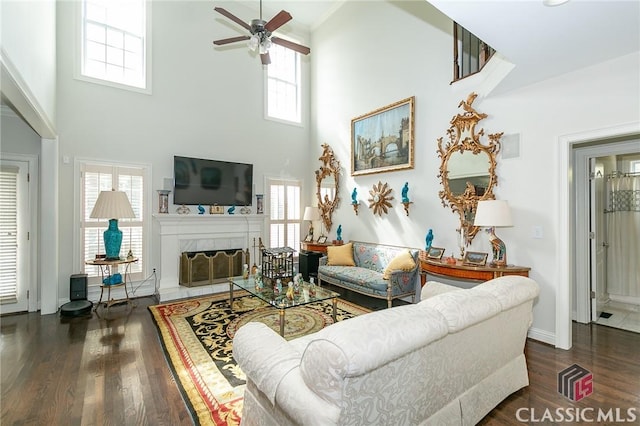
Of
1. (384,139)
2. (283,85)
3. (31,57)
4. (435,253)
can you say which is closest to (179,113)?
(283,85)

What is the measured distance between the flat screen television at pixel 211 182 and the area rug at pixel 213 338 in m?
1.77

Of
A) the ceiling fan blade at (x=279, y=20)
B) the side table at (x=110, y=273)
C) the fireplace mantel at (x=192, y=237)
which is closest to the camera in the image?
the ceiling fan blade at (x=279, y=20)

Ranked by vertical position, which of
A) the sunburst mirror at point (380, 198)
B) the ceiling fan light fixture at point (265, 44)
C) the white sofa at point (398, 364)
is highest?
the ceiling fan light fixture at point (265, 44)

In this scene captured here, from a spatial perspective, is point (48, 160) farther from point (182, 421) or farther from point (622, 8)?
point (622, 8)

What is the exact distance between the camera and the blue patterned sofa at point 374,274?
4258 millimetres

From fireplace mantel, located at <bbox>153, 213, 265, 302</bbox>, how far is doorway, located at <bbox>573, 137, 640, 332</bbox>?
5047 mm

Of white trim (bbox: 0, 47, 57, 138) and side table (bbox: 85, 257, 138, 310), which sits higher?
white trim (bbox: 0, 47, 57, 138)

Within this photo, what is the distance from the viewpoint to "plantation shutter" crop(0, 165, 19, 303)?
415cm

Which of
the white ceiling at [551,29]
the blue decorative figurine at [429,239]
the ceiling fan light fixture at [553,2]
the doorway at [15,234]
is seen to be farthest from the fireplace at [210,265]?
the ceiling fan light fixture at [553,2]

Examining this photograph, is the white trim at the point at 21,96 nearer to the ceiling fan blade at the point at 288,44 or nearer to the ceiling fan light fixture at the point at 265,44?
the ceiling fan light fixture at the point at 265,44

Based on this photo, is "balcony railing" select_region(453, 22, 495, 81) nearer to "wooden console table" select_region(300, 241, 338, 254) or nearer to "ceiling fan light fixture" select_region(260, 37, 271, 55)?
"ceiling fan light fixture" select_region(260, 37, 271, 55)

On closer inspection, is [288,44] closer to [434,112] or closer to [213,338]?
[434,112]

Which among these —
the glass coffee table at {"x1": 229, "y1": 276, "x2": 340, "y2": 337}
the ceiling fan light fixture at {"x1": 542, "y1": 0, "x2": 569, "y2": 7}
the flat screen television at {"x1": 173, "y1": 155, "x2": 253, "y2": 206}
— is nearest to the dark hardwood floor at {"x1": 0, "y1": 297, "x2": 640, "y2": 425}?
the glass coffee table at {"x1": 229, "y1": 276, "x2": 340, "y2": 337}

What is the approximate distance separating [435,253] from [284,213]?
3448mm
